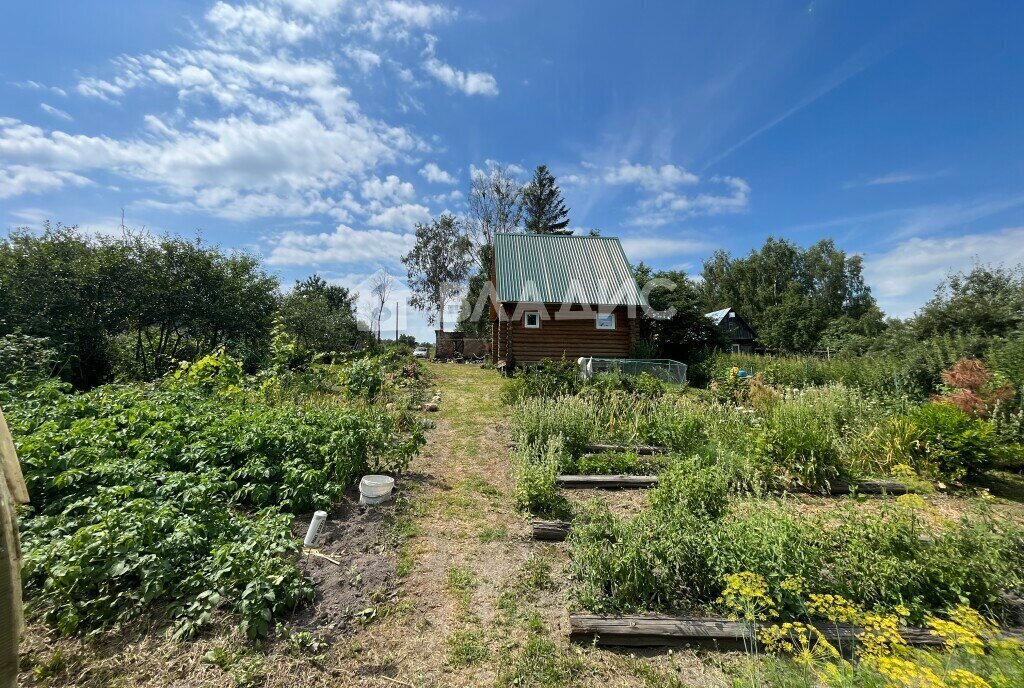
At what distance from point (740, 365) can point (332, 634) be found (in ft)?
50.7

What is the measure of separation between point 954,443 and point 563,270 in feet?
42.7

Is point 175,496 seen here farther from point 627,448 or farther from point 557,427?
point 627,448

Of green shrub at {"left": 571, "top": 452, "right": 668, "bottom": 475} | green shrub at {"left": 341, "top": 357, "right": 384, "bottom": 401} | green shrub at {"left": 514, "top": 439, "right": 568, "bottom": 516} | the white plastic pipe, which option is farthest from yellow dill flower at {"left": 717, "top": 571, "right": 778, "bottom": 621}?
green shrub at {"left": 341, "top": 357, "right": 384, "bottom": 401}

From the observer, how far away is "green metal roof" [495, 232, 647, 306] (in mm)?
15633

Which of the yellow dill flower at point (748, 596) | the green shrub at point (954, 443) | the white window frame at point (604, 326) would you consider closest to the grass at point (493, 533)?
the yellow dill flower at point (748, 596)

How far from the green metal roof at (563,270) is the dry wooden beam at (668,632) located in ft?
43.5

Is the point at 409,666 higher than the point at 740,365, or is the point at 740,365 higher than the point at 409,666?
the point at 740,365

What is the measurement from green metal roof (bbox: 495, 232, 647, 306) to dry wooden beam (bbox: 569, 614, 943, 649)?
13.3 m

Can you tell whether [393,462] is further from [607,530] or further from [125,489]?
[607,530]

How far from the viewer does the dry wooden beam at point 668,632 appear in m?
2.54

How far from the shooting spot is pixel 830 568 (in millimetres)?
2939

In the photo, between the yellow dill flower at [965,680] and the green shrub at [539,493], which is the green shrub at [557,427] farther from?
the yellow dill flower at [965,680]

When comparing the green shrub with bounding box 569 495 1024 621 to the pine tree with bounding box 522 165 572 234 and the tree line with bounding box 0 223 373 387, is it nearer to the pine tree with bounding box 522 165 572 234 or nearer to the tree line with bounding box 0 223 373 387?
the tree line with bounding box 0 223 373 387

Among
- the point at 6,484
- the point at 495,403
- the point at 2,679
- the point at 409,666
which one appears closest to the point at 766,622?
the point at 409,666
